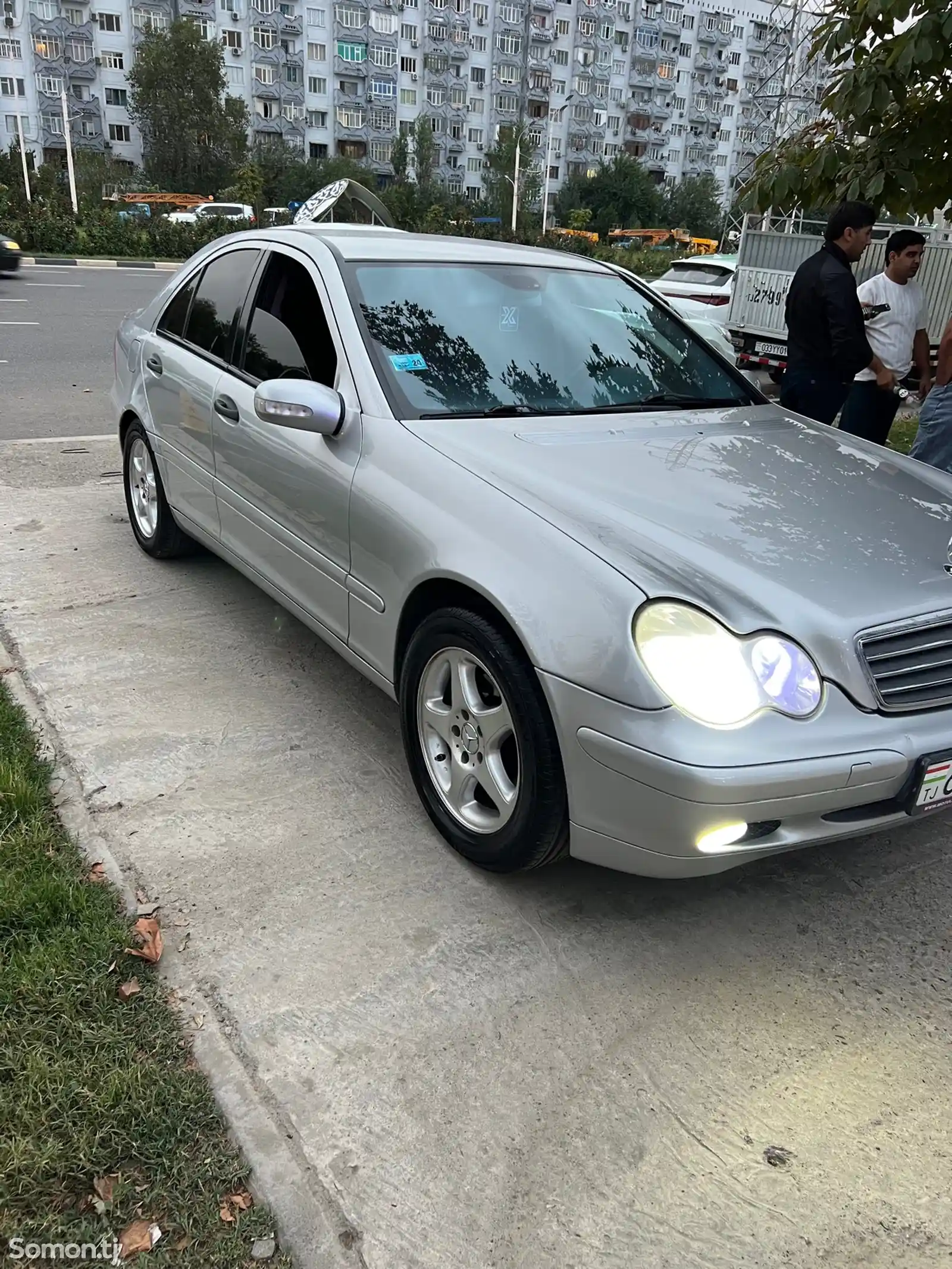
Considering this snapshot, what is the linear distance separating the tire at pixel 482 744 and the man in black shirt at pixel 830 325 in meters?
3.20

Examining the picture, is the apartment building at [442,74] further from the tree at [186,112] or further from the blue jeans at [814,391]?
the blue jeans at [814,391]

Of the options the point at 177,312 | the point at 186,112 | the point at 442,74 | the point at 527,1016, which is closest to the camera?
the point at 527,1016

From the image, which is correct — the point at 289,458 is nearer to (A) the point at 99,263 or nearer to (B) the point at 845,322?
(B) the point at 845,322

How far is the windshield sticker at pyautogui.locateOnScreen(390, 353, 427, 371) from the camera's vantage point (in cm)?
314

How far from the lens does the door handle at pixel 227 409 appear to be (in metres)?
3.69

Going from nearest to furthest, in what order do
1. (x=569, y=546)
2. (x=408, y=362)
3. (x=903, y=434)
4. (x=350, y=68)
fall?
(x=569, y=546)
(x=408, y=362)
(x=903, y=434)
(x=350, y=68)

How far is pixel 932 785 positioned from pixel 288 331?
2.57 meters

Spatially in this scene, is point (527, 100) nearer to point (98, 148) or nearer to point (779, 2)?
point (98, 148)

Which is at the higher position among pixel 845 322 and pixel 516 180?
pixel 516 180

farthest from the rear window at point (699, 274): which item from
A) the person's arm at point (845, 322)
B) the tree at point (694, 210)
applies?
the tree at point (694, 210)

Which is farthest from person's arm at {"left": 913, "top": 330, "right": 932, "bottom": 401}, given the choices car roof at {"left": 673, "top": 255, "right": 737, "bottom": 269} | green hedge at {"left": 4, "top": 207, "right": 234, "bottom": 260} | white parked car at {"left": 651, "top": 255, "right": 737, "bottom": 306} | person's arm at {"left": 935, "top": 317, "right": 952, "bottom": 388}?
green hedge at {"left": 4, "top": 207, "right": 234, "bottom": 260}

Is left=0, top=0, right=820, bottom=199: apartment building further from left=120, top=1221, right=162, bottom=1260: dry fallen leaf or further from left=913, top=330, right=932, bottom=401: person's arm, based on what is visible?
left=120, top=1221, right=162, bottom=1260: dry fallen leaf

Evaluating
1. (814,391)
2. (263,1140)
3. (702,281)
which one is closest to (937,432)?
(814,391)

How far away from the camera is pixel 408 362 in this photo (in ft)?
10.4
